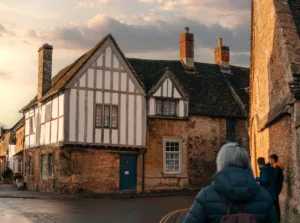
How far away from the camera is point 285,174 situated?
45.3ft

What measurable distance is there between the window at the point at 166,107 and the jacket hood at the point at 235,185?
26430mm

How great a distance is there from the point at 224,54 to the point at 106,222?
26.2 meters

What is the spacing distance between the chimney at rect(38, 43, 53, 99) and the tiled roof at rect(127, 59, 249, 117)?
6011 mm

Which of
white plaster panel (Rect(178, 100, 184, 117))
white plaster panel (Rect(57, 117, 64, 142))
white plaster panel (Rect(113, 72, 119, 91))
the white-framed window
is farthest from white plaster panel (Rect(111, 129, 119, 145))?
white plaster panel (Rect(178, 100, 184, 117))

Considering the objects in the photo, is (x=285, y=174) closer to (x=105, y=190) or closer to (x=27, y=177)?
(x=105, y=190)

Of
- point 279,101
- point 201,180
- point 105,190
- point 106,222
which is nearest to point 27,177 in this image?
point 105,190

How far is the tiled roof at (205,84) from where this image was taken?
32.2 m

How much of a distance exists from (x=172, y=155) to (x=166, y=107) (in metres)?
2.99

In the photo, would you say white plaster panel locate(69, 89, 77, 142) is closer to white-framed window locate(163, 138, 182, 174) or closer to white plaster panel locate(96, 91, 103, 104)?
white plaster panel locate(96, 91, 103, 104)

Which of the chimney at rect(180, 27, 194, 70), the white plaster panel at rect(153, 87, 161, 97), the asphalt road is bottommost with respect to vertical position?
the asphalt road

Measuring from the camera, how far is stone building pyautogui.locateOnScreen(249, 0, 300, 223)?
12266 mm

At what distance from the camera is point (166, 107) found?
30594 millimetres

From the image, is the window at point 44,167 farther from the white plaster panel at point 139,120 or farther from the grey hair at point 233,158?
the grey hair at point 233,158

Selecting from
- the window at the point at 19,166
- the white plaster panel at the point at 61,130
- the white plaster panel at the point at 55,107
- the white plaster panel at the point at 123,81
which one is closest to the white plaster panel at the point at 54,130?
the white plaster panel at the point at 55,107
